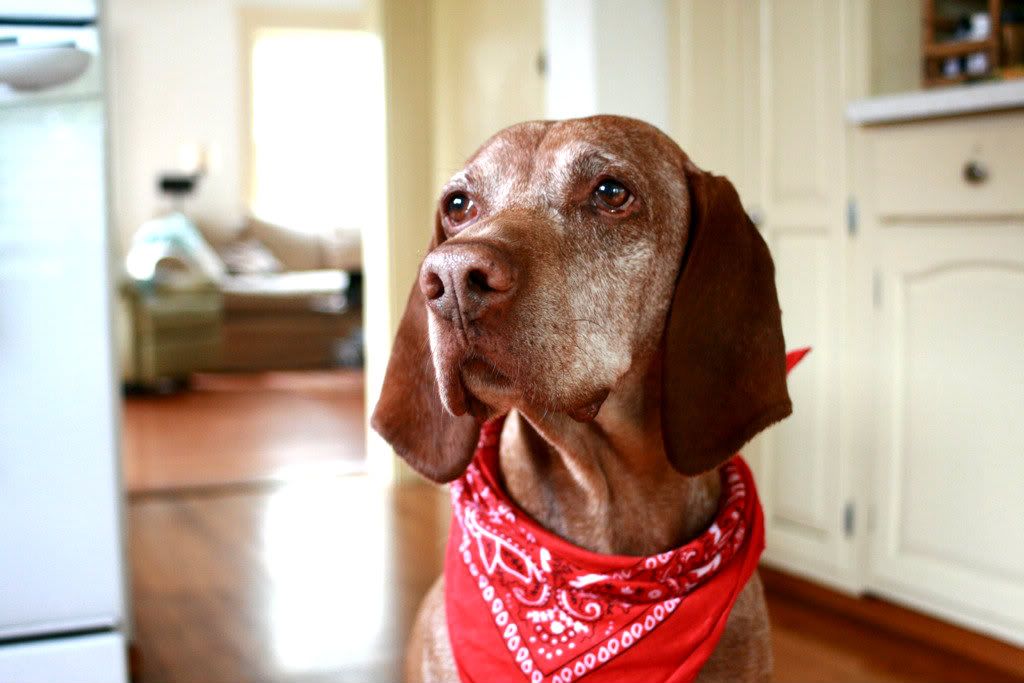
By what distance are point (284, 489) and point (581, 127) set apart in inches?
127

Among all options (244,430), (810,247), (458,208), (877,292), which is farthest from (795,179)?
(244,430)

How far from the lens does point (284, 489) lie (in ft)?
14.0

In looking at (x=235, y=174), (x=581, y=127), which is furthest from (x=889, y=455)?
(x=235, y=174)

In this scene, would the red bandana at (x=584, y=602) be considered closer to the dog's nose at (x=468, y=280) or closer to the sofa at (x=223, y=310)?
the dog's nose at (x=468, y=280)

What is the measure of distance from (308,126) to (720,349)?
8.75 metres

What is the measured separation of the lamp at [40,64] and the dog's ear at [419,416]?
2.79ft

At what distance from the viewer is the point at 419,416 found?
1.37 meters

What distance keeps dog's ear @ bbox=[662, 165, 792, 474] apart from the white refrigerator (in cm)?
113

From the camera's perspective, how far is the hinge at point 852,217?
260cm

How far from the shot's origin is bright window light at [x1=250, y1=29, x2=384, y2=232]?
9.43 m

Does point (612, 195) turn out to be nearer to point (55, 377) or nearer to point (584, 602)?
point (584, 602)

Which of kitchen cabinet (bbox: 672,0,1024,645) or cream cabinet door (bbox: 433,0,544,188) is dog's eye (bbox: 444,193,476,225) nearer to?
kitchen cabinet (bbox: 672,0,1024,645)

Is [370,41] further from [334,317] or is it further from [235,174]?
[235,174]

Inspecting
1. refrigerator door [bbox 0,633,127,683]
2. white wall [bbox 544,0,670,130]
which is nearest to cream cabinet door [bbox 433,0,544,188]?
white wall [bbox 544,0,670,130]
